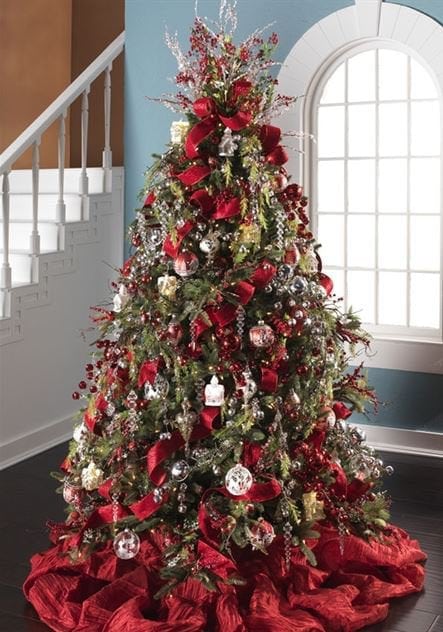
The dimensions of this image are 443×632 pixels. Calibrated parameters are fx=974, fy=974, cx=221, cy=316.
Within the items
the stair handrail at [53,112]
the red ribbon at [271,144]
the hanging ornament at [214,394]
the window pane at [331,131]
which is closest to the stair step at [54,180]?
the stair handrail at [53,112]

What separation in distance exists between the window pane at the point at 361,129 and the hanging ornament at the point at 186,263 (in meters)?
2.31

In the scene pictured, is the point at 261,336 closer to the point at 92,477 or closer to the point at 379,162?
the point at 92,477

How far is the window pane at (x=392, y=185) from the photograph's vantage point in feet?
17.0

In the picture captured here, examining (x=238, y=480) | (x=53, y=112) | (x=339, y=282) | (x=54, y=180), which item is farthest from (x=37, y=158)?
(x=238, y=480)

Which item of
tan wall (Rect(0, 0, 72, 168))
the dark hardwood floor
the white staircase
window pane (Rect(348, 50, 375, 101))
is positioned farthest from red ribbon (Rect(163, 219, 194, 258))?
tan wall (Rect(0, 0, 72, 168))

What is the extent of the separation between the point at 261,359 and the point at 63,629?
1076 millimetres

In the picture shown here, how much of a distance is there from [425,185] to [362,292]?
0.67 meters

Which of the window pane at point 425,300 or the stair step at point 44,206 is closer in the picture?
the window pane at point 425,300

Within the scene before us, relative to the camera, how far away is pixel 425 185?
16.7 ft

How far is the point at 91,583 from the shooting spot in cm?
333

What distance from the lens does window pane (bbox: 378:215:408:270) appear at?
5195 millimetres

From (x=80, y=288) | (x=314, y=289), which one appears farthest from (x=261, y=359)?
(x=80, y=288)

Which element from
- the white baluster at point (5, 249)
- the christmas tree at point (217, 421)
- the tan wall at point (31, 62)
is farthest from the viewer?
the tan wall at point (31, 62)

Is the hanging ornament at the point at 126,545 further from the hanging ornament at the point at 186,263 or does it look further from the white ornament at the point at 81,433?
the hanging ornament at the point at 186,263
